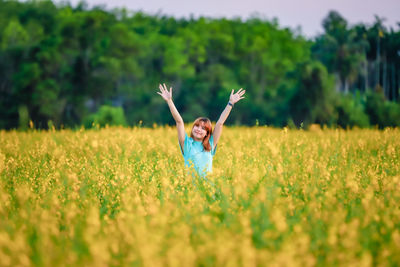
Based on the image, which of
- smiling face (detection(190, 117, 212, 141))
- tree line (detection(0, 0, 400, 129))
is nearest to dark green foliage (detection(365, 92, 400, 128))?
tree line (detection(0, 0, 400, 129))

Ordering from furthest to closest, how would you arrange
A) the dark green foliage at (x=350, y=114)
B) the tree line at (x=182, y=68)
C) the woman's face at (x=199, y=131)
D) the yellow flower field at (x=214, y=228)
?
1. the tree line at (x=182, y=68)
2. the dark green foliage at (x=350, y=114)
3. the woman's face at (x=199, y=131)
4. the yellow flower field at (x=214, y=228)

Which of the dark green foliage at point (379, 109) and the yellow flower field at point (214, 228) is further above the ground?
the dark green foliage at point (379, 109)

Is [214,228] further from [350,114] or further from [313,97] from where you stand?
[313,97]

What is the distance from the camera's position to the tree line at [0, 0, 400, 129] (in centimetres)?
3584

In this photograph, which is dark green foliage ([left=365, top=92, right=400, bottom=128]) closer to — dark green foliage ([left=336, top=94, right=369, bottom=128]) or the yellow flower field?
dark green foliage ([left=336, top=94, right=369, bottom=128])

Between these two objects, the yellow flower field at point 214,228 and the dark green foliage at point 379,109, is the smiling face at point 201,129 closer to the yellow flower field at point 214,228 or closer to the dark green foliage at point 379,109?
the yellow flower field at point 214,228

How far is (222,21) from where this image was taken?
56.8 meters

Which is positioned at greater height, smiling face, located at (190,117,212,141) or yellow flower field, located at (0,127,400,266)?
smiling face, located at (190,117,212,141)

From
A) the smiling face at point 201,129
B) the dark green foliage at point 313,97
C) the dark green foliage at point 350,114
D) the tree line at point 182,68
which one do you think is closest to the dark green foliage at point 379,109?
the tree line at point 182,68

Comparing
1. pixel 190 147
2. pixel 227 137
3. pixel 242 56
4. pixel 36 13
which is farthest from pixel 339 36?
pixel 190 147

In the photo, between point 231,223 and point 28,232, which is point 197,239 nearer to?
point 231,223

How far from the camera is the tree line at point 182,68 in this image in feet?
118

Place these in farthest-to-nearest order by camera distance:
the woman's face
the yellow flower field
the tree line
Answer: the tree line < the woman's face < the yellow flower field

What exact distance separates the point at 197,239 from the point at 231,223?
265 mm
